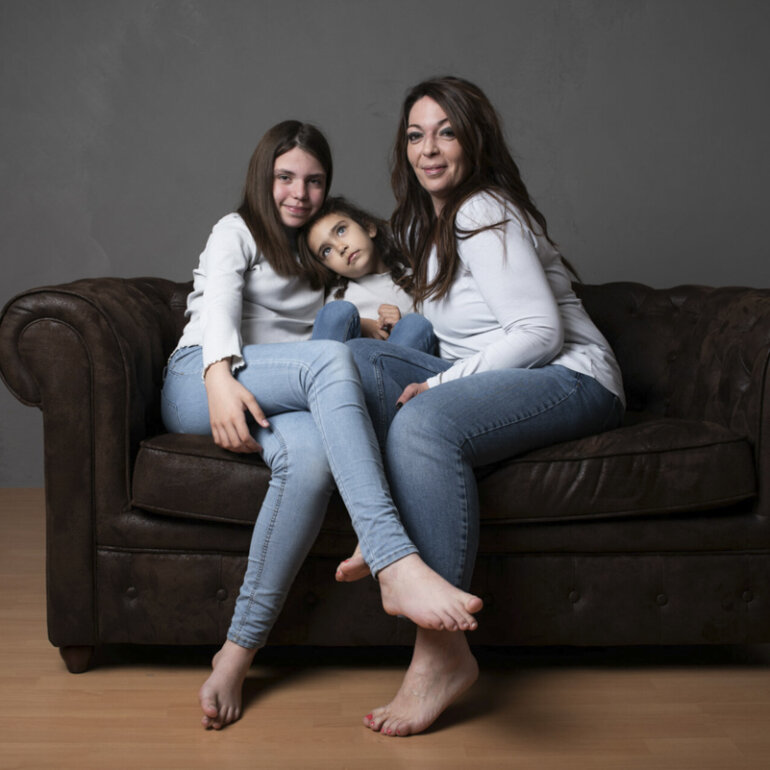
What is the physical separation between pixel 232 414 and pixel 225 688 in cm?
51

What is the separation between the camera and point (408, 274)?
2334 millimetres

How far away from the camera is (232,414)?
1.73 m

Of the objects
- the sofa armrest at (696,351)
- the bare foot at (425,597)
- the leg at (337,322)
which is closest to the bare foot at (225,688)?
the bare foot at (425,597)


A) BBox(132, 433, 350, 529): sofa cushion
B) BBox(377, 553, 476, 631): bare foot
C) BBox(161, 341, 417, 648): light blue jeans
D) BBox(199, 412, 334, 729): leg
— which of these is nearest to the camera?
BBox(377, 553, 476, 631): bare foot

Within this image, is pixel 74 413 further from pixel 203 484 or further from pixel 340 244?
pixel 340 244

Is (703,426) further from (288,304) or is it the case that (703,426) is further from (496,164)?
(288,304)

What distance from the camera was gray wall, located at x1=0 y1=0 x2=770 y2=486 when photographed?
3336 mm

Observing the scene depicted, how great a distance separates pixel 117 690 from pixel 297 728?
406 mm

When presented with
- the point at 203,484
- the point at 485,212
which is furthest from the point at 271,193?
the point at 203,484

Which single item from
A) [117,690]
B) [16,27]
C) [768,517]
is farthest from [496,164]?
[16,27]

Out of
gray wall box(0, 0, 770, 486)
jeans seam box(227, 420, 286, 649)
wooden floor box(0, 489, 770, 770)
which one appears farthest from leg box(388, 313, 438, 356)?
gray wall box(0, 0, 770, 486)

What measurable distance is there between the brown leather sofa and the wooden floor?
3.5 inches

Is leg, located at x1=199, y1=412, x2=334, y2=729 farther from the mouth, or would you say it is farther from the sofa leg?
the mouth

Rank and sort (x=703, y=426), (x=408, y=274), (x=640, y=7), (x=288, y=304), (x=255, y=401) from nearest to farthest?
(x=255, y=401) < (x=703, y=426) < (x=288, y=304) < (x=408, y=274) < (x=640, y=7)
